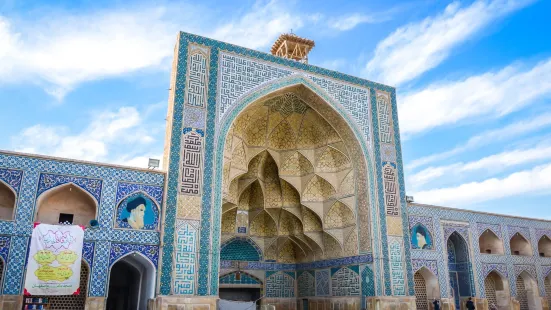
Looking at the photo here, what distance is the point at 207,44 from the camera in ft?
33.2

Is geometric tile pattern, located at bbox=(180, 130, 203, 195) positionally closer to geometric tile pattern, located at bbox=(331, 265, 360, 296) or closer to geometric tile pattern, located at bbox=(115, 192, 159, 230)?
geometric tile pattern, located at bbox=(115, 192, 159, 230)

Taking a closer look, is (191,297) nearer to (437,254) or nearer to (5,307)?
(5,307)

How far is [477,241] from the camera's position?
12.9 meters

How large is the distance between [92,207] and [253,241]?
5.23m

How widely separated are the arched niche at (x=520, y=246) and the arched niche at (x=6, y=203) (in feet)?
43.9

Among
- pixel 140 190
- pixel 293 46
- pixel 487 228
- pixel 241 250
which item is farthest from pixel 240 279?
pixel 487 228

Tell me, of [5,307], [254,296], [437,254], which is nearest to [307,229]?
[254,296]

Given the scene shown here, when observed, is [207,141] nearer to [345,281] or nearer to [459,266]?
[345,281]

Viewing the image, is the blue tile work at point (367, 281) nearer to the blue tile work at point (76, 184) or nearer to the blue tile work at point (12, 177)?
the blue tile work at point (76, 184)

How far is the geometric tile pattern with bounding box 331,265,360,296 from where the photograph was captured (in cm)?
1101

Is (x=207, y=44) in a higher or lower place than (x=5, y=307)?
higher

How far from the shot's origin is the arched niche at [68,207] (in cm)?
847

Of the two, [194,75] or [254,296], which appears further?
[254,296]

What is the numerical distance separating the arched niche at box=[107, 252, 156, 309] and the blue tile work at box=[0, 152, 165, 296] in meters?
0.38
